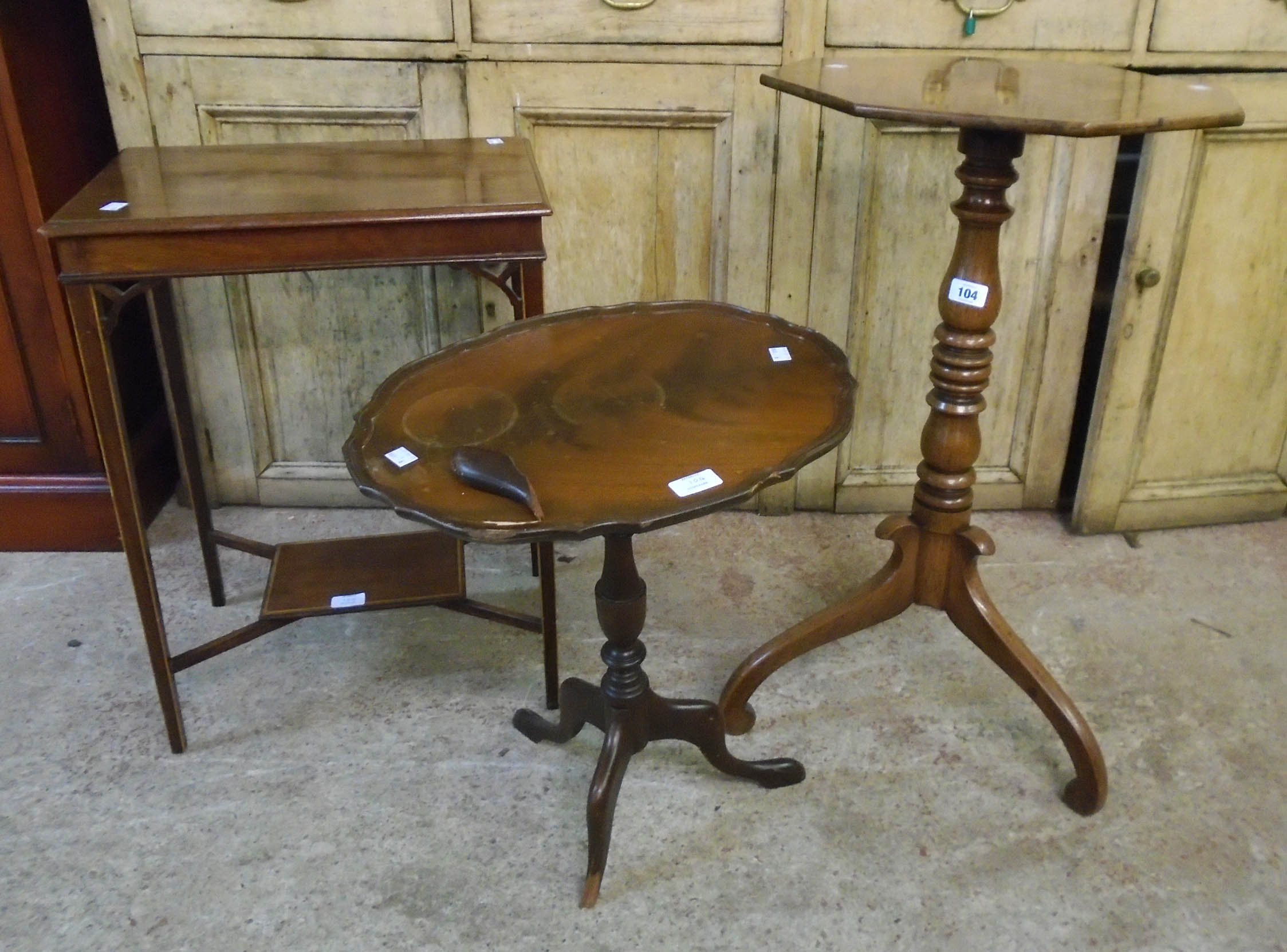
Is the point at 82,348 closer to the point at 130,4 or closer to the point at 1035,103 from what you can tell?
the point at 130,4

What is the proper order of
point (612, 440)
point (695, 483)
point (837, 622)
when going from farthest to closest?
point (837, 622), point (612, 440), point (695, 483)

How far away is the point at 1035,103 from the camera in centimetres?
150

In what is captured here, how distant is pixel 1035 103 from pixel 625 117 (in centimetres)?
96

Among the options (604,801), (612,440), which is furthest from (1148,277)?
(604,801)

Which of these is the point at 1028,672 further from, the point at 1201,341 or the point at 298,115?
the point at 298,115

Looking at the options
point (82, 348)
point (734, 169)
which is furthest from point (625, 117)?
point (82, 348)

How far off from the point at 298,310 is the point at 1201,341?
1.96 m

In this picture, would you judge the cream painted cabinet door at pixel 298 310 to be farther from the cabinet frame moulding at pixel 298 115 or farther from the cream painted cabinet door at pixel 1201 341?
the cream painted cabinet door at pixel 1201 341

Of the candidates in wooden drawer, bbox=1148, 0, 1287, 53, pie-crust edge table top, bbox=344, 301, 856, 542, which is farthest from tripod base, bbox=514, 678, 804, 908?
wooden drawer, bbox=1148, 0, 1287, 53

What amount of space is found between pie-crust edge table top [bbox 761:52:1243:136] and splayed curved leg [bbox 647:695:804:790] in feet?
2.97

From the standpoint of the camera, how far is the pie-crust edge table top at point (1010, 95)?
4.60 feet

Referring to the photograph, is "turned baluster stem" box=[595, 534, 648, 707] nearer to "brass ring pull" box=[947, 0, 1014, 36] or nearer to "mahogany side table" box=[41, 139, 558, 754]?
Result: "mahogany side table" box=[41, 139, 558, 754]

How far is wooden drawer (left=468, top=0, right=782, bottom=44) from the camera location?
84.8 inches

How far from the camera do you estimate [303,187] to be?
1.71 metres
